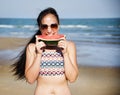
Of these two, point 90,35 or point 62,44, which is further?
point 90,35

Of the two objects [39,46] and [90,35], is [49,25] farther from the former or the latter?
[90,35]

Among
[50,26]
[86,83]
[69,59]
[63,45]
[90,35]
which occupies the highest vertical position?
[50,26]

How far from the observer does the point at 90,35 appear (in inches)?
442

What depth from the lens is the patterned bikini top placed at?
88.5 inches

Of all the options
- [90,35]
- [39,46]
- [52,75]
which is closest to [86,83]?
[52,75]

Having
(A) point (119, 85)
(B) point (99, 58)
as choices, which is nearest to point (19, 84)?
(A) point (119, 85)

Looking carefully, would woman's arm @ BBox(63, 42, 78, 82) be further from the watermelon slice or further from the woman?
the watermelon slice

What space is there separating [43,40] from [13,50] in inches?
233

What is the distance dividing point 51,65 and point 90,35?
907cm

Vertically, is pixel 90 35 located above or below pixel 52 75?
below

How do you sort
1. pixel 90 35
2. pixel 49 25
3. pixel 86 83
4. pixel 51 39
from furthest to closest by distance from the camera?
pixel 90 35 < pixel 86 83 < pixel 49 25 < pixel 51 39

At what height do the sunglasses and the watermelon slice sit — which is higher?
the sunglasses

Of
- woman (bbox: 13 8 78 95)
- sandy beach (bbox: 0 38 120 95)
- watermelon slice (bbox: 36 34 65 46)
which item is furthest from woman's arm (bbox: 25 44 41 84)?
sandy beach (bbox: 0 38 120 95)

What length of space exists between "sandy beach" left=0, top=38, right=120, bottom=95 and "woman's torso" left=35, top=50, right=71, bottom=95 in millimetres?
2470
